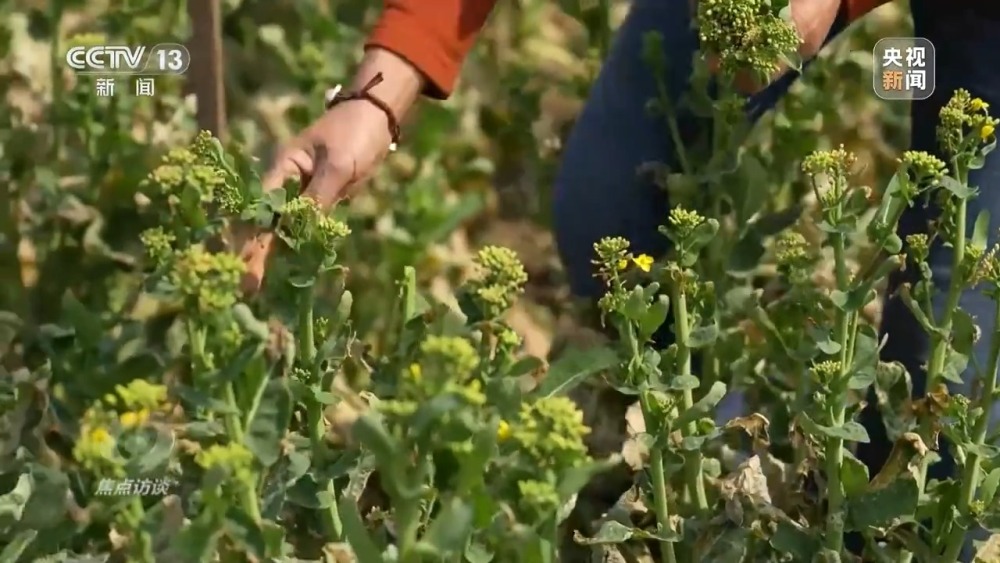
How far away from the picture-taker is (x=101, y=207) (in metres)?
1.15

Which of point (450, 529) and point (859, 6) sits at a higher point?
point (859, 6)

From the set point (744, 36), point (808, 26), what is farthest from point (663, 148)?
point (744, 36)

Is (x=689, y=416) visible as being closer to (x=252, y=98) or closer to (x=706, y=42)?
(x=706, y=42)

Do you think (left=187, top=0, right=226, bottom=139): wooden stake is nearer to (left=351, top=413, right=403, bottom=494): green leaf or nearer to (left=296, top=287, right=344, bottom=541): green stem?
(left=296, top=287, right=344, bottom=541): green stem

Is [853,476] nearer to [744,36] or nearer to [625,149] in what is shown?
[744,36]

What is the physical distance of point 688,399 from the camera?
0.83 metres

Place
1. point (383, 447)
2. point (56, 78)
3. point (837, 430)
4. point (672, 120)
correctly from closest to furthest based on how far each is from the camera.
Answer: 1. point (383, 447)
2. point (837, 430)
3. point (672, 120)
4. point (56, 78)

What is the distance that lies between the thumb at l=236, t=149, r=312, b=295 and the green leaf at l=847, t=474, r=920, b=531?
45cm

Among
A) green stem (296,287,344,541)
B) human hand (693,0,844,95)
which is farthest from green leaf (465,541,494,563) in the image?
human hand (693,0,844,95)

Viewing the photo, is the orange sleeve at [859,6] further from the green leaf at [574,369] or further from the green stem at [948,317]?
the green leaf at [574,369]

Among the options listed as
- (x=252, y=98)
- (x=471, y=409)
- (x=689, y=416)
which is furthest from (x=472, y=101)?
(x=471, y=409)

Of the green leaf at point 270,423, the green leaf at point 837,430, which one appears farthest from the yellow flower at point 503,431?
the green leaf at point 837,430

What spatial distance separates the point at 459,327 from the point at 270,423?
13 centimetres

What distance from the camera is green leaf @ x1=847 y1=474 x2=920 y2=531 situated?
30.9 inches
